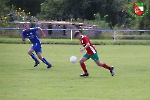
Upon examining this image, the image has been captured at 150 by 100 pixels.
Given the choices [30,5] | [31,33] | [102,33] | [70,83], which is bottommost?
[102,33]

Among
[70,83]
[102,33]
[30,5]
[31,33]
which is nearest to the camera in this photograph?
[70,83]

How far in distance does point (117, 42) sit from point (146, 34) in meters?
5.26

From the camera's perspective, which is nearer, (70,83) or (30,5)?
(70,83)

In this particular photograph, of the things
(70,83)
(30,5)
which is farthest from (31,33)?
(30,5)

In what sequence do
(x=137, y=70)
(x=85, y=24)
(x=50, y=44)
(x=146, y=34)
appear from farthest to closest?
(x=85, y=24), (x=146, y=34), (x=50, y=44), (x=137, y=70)

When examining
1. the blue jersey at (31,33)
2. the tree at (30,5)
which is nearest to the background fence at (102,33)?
the blue jersey at (31,33)

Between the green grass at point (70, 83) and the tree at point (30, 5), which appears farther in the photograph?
the tree at point (30, 5)

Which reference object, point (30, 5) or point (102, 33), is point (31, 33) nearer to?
point (102, 33)

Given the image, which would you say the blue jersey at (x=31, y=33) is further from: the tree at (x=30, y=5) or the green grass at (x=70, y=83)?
the tree at (x=30, y=5)

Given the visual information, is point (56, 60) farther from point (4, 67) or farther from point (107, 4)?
point (107, 4)

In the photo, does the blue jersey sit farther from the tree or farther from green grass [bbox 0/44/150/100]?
the tree

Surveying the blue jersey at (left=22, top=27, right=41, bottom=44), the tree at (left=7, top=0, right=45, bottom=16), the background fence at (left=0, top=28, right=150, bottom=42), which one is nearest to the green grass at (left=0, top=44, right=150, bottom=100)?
the blue jersey at (left=22, top=27, right=41, bottom=44)

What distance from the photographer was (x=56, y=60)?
75.6 ft

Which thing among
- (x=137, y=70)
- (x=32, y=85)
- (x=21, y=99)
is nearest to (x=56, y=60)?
(x=137, y=70)
